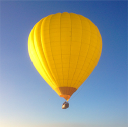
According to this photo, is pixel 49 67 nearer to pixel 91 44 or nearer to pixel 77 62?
pixel 77 62

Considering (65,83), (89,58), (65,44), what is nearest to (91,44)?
(89,58)

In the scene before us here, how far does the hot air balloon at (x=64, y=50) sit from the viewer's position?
16.2 m

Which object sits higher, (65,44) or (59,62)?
(65,44)

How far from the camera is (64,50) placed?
52.9 feet

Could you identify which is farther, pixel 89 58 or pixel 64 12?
pixel 64 12

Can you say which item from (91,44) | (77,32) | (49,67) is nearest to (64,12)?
(77,32)

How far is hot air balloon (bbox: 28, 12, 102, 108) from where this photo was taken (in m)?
16.2

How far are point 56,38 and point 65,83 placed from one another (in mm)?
3918

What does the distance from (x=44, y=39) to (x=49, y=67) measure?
2434 millimetres

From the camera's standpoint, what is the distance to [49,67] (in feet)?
53.8

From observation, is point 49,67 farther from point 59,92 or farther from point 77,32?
point 77,32

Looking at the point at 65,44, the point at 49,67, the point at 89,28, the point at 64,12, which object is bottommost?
the point at 49,67

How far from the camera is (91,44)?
55.0ft

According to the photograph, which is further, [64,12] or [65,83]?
[64,12]
